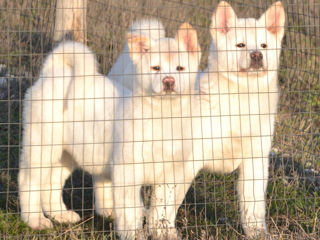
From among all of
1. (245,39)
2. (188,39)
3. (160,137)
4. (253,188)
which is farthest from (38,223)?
(245,39)

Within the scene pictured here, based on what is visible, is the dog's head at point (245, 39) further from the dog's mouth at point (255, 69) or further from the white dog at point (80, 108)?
the white dog at point (80, 108)

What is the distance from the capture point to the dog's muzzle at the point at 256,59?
176 inches

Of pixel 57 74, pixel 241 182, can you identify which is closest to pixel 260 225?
pixel 241 182

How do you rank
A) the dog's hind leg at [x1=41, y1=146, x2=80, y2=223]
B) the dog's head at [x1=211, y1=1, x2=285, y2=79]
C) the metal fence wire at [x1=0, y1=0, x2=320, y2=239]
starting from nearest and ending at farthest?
the metal fence wire at [x1=0, y1=0, x2=320, y2=239], the dog's head at [x1=211, y1=1, x2=285, y2=79], the dog's hind leg at [x1=41, y1=146, x2=80, y2=223]

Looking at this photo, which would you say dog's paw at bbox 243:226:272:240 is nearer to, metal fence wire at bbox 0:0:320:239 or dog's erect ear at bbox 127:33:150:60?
metal fence wire at bbox 0:0:320:239

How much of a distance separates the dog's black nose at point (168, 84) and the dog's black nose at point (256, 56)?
80 cm

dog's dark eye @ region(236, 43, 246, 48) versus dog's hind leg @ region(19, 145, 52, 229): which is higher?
dog's dark eye @ region(236, 43, 246, 48)

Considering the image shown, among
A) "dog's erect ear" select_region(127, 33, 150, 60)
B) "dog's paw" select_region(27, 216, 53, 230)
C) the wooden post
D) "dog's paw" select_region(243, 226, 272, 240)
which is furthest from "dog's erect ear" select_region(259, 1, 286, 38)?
"dog's paw" select_region(27, 216, 53, 230)

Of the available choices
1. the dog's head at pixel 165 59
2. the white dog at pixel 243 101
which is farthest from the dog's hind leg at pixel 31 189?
the white dog at pixel 243 101

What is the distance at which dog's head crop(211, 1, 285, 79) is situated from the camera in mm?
4594

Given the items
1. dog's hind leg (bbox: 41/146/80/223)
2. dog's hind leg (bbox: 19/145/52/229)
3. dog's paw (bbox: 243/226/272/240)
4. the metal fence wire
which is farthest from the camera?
dog's hind leg (bbox: 41/146/80/223)

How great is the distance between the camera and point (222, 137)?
4535 mm

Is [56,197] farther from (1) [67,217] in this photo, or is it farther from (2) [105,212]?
(2) [105,212]

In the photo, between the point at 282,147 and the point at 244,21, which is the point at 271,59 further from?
the point at 282,147
